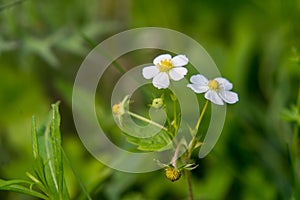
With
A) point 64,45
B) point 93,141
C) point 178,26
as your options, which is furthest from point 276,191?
point 178,26

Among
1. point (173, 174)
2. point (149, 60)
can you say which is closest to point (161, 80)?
→ point (173, 174)

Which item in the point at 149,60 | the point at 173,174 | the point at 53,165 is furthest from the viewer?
the point at 149,60

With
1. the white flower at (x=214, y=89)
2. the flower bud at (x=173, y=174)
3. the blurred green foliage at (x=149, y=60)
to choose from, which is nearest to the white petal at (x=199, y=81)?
the white flower at (x=214, y=89)

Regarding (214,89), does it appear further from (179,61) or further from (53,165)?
(53,165)

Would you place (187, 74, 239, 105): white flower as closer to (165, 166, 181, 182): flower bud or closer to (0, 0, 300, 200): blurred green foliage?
(165, 166, 181, 182): flower bud

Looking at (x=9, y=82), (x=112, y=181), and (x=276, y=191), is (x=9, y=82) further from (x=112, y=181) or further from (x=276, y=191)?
(x=276, y=191)

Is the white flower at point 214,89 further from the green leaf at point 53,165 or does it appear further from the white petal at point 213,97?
the green leaf at point 53,165
